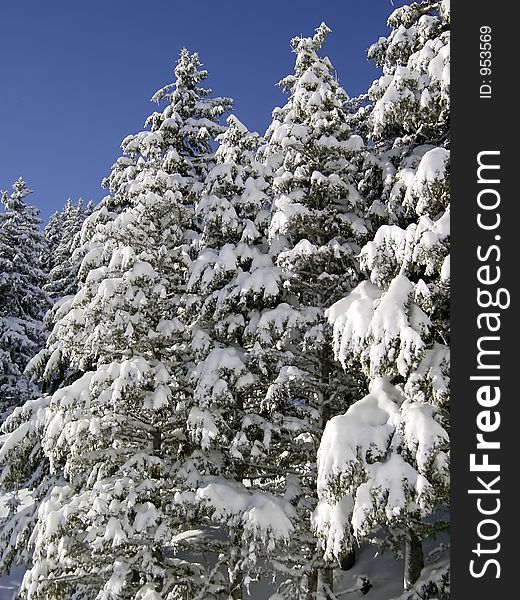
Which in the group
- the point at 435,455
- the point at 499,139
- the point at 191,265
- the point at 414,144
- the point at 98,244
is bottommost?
the point at 435,455

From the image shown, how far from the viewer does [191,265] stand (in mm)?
12273

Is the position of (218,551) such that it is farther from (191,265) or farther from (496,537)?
(496,537)

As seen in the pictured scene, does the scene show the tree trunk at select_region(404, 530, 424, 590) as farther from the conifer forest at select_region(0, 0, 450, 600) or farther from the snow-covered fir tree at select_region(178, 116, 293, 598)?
the snow-covered fir tree at select_region(178, 116, 293, 598)

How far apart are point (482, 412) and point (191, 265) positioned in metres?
7.91

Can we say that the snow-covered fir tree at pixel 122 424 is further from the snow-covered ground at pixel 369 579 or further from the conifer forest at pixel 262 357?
the snow-covered ground at pixel 369 579

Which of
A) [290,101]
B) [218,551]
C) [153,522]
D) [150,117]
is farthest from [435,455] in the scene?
[150,117]

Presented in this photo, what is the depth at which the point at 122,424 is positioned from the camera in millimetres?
11406

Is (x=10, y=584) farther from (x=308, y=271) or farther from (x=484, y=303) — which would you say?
(x=484, y=303)

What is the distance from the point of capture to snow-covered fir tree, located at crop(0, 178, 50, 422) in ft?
70.1

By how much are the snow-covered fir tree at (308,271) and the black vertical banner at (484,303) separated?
4603 mm

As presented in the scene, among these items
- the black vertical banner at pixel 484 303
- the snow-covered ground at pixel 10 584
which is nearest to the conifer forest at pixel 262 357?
the black vertical banner at pixel 484 303

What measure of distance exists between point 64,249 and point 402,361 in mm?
23319

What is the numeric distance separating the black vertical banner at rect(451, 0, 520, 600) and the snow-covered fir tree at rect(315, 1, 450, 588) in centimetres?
106

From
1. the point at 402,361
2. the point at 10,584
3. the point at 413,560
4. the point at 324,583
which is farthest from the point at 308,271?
the point at 10,584
